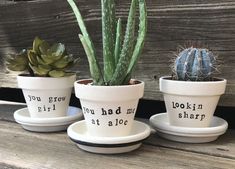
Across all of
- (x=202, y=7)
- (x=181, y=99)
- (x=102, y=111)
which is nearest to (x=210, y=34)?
(x=202, y=7)

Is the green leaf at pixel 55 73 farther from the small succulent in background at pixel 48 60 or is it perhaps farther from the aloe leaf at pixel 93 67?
the aloe leaf at pixel 93 67

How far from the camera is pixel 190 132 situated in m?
0.62

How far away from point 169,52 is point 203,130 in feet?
0.69

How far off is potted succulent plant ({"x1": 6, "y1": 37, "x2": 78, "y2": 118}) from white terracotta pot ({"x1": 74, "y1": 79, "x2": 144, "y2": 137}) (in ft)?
0.36

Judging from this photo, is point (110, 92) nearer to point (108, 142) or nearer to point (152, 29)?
point (108, 142)

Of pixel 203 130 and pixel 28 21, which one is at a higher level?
pixel 28 21

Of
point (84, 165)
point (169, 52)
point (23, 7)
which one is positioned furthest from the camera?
point (23, 7)

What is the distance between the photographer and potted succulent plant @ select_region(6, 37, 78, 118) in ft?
2.26

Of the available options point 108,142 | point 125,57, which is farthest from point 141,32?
point 108,142

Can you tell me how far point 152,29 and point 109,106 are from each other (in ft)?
0.90

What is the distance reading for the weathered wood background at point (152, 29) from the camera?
715 millimetres

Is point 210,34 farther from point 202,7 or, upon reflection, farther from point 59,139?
point 59,139

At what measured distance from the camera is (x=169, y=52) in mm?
768

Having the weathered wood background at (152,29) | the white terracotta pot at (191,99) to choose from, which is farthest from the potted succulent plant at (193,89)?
the weathered wood background at (152,29)
